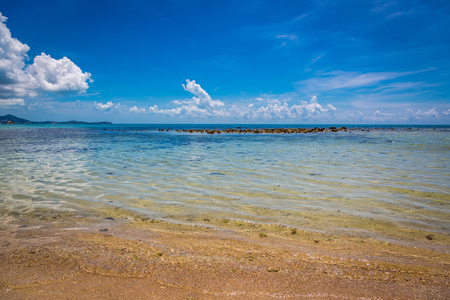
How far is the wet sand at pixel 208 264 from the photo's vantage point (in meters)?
3.60

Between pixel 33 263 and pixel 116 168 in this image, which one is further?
pixel 116 168

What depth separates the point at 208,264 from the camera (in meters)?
4.37

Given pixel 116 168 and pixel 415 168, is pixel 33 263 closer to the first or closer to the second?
pixel 116 168

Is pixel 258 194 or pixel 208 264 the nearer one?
pixel 208 264

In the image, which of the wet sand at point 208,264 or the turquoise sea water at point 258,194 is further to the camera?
the turquoise sea water at point 258,194

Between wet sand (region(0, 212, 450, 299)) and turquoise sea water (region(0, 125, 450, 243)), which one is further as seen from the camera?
turquoise sea water (region(0, 125, 450, 243))

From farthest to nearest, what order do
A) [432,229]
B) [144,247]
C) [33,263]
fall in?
[432,229] → [144,247] → [33,263]

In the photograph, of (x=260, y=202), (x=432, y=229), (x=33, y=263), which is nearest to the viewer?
(x=33, y=263)

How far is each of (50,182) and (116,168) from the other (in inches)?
160

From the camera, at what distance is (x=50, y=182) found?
11039mm

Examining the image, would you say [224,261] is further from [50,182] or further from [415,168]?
[415,168]

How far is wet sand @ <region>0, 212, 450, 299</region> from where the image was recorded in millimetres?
3600

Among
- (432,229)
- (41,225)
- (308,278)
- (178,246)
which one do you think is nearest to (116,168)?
(41,225)

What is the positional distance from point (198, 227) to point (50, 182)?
8.88 m
